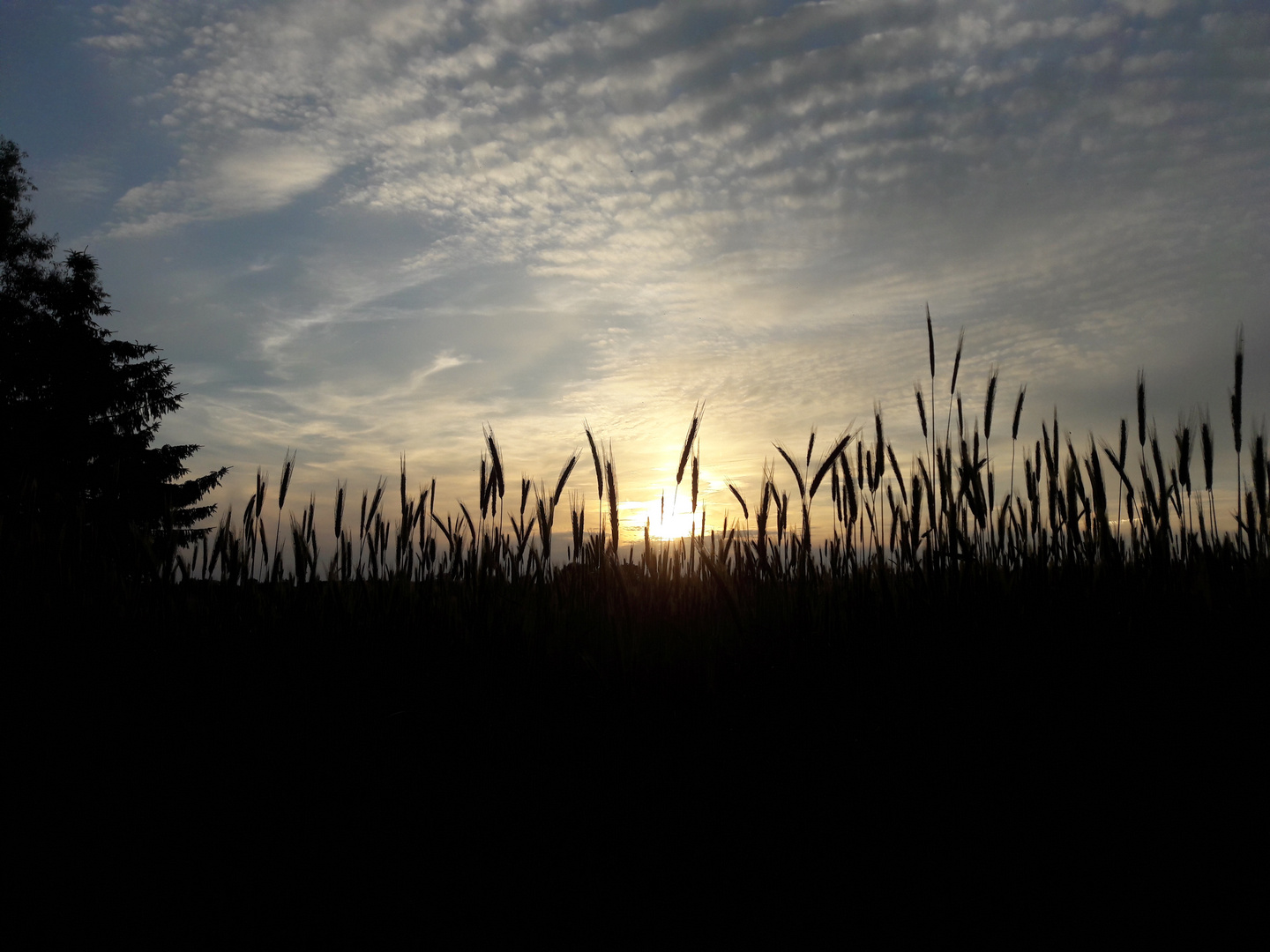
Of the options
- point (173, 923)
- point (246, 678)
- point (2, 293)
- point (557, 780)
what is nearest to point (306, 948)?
point (173, 923)

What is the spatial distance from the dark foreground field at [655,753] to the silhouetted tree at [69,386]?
11299 millimetres

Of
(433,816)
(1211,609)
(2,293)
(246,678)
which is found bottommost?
(433,816)

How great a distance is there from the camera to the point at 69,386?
568 inches

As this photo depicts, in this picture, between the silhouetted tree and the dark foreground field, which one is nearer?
the dark foreground field

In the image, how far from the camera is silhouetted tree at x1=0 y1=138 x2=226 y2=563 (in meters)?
13.3

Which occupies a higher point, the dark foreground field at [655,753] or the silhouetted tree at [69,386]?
the silhouetted tree at [69,386]

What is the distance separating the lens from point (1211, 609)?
2.16m

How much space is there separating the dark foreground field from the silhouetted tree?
37.1ft

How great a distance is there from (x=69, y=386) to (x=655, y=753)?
57.7 feet

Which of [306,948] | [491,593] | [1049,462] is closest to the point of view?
[306,948]

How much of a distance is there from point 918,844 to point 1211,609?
146 cm

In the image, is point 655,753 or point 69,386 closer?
point 655,753

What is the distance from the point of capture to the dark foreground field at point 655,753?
4.46ft

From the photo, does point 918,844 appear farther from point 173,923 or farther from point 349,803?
point 173,923
